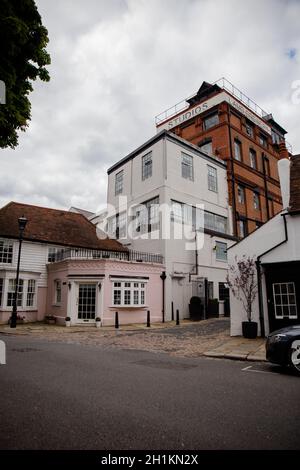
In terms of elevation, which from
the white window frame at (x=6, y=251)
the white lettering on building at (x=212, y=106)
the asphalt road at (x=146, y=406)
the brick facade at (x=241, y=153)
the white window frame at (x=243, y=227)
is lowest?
the asphalt road at (x=146, y=406)

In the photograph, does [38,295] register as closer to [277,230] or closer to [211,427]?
[277,230]

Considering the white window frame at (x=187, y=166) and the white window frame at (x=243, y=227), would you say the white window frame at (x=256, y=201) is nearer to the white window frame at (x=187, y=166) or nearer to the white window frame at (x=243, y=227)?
the white window frame at (x=243, y=227)

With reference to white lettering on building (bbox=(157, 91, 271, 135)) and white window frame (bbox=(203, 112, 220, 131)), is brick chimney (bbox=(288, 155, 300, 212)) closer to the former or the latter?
white window frame (bbox=(203, 112, 220, 131))

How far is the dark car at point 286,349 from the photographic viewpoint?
7061mm

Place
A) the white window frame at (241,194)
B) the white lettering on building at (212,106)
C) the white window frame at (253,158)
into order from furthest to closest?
1. the white window frame at (253,158)
2. the white lettering on building at (212,106)
3. the white window frame at (241,194)

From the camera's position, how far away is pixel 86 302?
1931 cm

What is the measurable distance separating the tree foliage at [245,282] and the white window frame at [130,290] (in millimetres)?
8055

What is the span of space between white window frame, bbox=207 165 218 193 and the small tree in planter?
601 inches

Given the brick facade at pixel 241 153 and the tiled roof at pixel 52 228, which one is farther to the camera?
the brick facade at pixel 241 153

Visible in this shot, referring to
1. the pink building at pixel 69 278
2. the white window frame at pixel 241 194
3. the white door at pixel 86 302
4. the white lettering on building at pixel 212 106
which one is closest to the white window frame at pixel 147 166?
the pink building at pixel 69 278

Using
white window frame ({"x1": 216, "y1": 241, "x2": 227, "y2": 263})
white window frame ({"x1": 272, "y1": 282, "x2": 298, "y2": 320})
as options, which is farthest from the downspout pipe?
white window frame ({"x1": 216, "y1": 241, "x2": 227, "y2": 263})

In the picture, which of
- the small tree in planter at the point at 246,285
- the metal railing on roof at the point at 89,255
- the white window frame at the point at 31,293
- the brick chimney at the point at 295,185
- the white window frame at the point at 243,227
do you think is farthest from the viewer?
the white window frame at the point at 243,227

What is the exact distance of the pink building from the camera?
19203mm

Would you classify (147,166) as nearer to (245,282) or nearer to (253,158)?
(253,158)
